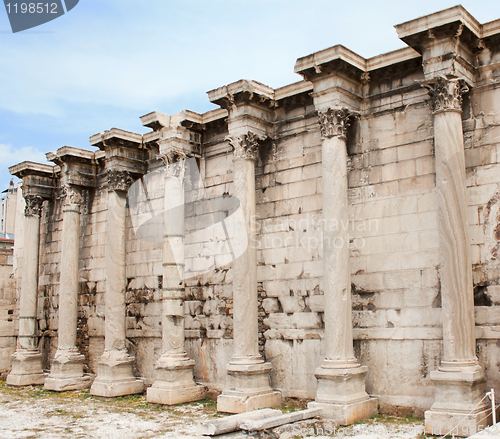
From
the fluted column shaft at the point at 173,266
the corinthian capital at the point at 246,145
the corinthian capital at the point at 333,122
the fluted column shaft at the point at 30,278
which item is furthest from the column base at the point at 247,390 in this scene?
the fluted column shaft at the point at 30,278

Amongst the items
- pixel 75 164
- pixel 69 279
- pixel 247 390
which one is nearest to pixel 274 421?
pixel 247 390

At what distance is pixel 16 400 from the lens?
464 inches

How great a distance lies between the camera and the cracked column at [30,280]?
13945 mm

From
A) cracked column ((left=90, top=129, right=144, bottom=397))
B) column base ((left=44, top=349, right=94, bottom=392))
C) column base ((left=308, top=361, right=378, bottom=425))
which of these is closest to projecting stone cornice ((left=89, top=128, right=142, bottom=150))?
cracked column ((left=90, top=129, right=144, bottom=397))

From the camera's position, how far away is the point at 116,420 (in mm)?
9383

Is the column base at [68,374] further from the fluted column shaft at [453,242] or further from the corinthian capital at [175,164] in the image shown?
the fluted column shaft at [453,242]

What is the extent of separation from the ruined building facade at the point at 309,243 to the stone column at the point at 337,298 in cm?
3

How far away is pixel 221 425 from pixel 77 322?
26.3 feet

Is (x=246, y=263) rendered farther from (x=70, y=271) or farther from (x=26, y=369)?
(x=26, y=369)

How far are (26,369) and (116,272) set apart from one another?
3873 mm

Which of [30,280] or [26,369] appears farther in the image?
[30,280]

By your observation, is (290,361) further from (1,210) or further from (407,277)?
(1,210)

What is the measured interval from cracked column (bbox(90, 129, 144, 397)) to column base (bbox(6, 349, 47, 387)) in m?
2.65

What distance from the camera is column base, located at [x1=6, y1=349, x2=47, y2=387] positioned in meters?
13.8
